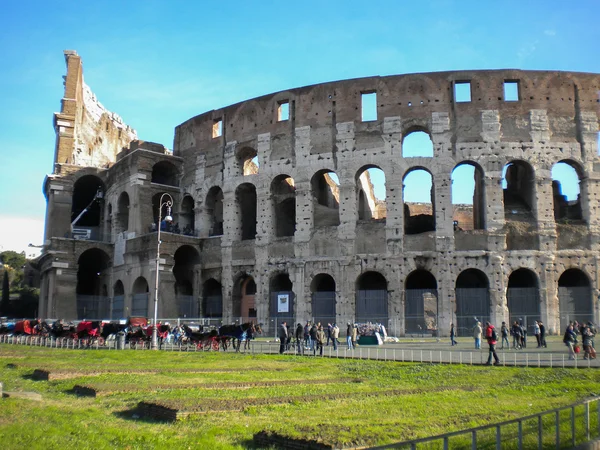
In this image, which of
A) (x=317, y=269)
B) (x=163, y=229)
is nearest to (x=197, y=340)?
(x=317, y=269)

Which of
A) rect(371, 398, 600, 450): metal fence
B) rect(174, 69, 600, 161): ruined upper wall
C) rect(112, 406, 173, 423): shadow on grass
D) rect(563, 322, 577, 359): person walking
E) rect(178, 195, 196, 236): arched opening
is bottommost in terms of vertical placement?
rect(112, 406, 173, 423): shadow on grass

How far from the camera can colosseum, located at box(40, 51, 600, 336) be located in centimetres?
3027

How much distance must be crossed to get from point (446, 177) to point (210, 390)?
22.2 meters

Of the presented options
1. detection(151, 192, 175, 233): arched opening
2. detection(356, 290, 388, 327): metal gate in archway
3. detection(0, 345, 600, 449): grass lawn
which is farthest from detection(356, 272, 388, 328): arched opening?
detection(0, 345, 600, 449): grass lawn

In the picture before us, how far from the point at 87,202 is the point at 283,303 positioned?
912 inches

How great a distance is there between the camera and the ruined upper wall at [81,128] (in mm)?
44875

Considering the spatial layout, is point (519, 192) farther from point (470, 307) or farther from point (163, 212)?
point (163, 212)

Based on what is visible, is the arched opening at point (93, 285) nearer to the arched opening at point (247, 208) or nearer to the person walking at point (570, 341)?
the arched opening at point (247, 208)

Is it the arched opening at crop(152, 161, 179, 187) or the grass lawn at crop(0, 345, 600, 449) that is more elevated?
the arched opening at crop(152, 161, 179, 187)

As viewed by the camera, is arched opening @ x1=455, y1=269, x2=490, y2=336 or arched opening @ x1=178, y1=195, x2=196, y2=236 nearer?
arched opening @ x1=455, y1=269, x2=490, y2=336

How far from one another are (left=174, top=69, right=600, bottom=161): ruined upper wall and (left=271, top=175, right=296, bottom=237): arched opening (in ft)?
11.8

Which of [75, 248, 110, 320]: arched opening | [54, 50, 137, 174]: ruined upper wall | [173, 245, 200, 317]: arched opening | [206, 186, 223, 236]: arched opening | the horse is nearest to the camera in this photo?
the horse

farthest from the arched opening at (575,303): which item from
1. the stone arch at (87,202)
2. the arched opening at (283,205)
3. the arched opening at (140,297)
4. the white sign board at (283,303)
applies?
the stone arch at (87,202)

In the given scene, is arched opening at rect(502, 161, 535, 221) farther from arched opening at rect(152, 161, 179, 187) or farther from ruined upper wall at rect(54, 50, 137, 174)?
ruined upper wall at rect(54, 50, 137, 174)
